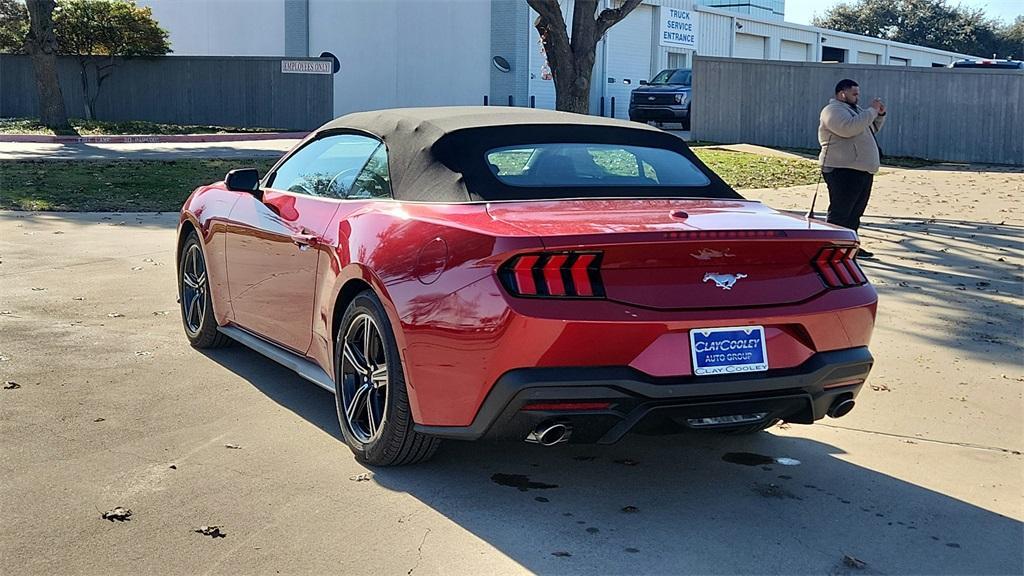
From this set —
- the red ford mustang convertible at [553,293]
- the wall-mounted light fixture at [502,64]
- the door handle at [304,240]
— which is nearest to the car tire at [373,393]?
the red ford mustang convertible at [553,293]

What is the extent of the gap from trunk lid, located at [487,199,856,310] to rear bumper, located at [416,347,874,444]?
28 centimetres

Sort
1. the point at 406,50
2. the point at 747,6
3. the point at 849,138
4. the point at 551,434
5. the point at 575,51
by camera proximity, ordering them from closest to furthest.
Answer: the point at 551,434
the point at 849,138
the point at 575,51
the point at 406,50
the point at 747,6

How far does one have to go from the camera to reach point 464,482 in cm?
471

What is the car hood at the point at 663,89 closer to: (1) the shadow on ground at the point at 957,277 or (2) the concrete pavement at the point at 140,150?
(2) the concrete pavement at the point at 140,150

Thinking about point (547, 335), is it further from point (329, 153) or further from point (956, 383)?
point (956, 383)

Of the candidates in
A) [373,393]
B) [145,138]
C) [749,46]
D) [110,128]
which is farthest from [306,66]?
[373,393]

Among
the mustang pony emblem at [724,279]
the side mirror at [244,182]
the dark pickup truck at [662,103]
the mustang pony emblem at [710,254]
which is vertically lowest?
the mustang pony emblem at [724,279]

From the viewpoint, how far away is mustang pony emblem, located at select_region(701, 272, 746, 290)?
4.27 meters

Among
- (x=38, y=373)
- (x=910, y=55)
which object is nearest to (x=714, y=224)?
(x=38, y=373)

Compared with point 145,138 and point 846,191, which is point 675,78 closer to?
point 145,138

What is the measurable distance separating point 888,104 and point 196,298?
64.4 feet

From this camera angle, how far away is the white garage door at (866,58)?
55406 mm

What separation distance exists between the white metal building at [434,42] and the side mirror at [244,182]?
29049 mm

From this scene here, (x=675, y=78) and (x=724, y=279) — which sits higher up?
(x=675, y=78)
